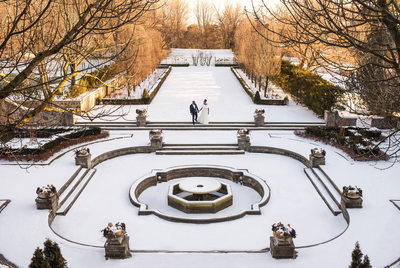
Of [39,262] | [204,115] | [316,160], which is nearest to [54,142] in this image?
[204,115]

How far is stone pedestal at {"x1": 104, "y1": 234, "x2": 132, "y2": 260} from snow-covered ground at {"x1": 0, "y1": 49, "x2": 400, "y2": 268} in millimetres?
204

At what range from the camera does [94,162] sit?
18094 mm

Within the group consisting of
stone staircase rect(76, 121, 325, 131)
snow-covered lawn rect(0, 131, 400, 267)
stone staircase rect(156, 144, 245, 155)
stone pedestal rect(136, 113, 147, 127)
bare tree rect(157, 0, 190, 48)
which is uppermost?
bare tree rect(157, 0, 190, 48)

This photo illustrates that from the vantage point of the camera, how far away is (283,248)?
11.0 m

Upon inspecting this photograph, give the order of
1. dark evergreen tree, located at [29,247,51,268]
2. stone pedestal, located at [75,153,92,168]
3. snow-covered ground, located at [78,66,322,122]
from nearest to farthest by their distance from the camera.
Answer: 1. dark evergreen tree, located at [29,247,51,268]
2. stone pedestal, located at [75,153,92,168]
3. snow-covered ground, located at [78,66,322,122]

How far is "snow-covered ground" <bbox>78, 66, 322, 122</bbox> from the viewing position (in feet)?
84.0

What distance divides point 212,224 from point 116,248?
3.59 meters

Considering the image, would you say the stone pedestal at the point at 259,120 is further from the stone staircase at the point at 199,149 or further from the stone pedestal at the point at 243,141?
the stone pedestal at the point at 243,141

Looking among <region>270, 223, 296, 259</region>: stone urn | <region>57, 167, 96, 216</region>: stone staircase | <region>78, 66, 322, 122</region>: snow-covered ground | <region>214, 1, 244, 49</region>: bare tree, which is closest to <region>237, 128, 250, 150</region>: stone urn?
<region>78, 66, 322, 122</region>: snow-covered ground

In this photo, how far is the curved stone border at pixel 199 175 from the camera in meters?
13.5

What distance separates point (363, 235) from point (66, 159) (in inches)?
509

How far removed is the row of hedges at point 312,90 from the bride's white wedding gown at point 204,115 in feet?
24.3

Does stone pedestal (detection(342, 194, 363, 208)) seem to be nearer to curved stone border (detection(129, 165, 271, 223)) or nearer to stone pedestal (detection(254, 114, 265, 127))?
curved stone border (detection(129, 165, 271, 223))

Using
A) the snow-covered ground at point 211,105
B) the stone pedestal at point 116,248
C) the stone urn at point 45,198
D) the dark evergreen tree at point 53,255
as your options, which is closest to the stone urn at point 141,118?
the snow-covered ground at point 211,105
